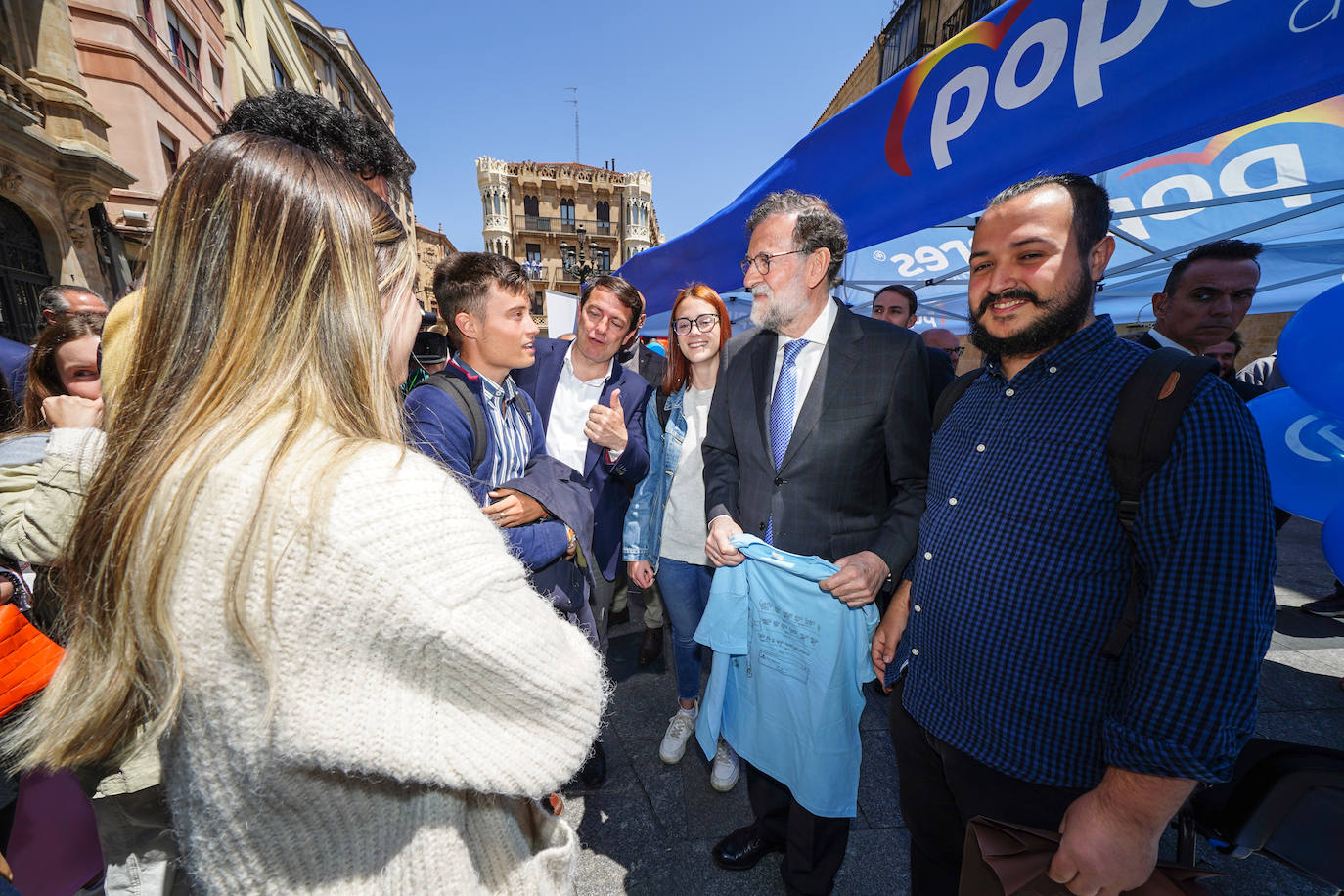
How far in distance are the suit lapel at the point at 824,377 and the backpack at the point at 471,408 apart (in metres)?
1.17

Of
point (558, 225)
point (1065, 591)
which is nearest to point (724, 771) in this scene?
point (1065, 591)

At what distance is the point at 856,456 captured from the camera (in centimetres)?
185

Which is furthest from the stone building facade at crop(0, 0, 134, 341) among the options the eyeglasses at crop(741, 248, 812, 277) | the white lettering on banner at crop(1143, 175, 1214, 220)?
the white lettering on banner at crop(1143, 175, 1214, 220)

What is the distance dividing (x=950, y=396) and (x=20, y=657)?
309cm

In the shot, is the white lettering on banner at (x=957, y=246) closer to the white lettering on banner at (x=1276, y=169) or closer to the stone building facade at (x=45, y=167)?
the white lettering on banner at (x=1276, y=169)

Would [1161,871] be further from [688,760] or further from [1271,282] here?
[1271,282]

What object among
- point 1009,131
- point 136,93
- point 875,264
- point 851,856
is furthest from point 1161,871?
point 136,93

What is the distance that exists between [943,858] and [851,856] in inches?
27.3

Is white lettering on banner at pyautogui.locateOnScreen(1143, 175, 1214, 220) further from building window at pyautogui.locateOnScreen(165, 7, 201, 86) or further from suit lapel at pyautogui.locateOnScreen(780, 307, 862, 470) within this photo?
building window at pyautogui.locateOnScreen(165, 7, 201, 86)

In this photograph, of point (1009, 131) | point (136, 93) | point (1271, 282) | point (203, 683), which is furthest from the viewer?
point (136, 93)

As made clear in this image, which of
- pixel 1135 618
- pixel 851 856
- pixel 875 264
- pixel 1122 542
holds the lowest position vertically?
pixel 851 856

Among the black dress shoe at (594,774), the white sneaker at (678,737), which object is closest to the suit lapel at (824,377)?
the white sneaker at (678,737)

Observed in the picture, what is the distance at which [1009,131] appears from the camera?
1.79 meters

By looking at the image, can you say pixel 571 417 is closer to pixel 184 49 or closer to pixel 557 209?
pixel 184 49
